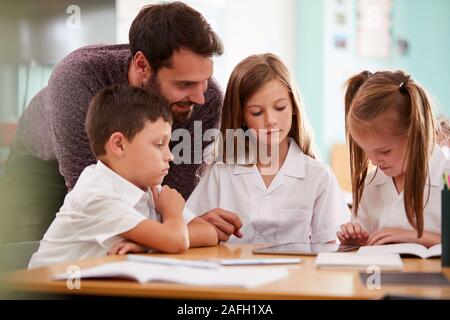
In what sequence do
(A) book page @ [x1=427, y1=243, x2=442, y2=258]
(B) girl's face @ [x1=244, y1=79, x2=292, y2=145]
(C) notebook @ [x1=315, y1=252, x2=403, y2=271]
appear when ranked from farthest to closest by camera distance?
(B) girl's face @ [x1=244, y1=79, x2=292, y2=145], (A) book page @ [x1=427, y1=243, x2=442, y2=258], (C) notebook @ [x1=315, y1=252, x2=403, y2=271]

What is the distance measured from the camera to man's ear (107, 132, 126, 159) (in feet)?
5.03

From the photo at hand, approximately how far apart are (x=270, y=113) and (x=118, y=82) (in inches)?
17.4

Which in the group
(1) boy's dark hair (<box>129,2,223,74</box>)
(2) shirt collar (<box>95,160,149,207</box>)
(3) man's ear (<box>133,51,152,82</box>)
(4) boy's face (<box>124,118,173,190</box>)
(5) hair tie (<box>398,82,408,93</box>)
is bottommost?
(2) shirt collar (<box>95,160,149,207</box>)

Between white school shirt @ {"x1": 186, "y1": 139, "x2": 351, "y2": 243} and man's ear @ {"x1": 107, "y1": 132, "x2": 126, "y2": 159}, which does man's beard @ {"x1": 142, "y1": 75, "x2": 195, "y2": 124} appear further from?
man's ear @ {"x1": 107, "y1": 132, "x2": 126, "y2": 159}

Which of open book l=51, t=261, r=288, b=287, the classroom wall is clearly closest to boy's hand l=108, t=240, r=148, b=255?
open book l=51, t=261, r=288, b=287

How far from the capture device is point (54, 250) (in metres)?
1.46

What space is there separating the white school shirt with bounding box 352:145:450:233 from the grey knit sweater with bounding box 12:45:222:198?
1.89ft

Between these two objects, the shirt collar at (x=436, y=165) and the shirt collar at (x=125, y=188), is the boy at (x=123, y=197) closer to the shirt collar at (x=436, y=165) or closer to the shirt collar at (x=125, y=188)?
the shirt collar at (x=125, y=188)

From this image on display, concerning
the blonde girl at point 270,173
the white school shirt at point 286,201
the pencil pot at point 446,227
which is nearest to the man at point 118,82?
the blonde girl at point 270,173

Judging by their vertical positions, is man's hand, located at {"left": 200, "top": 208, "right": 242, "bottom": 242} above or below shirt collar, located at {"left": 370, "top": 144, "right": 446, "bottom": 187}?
below

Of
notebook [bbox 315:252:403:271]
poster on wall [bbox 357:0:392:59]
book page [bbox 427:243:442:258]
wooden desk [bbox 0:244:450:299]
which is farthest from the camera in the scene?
poster on wall [bbox 357:0:392:59]

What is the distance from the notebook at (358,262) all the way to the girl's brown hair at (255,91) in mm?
732

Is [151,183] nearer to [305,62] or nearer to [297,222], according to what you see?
[297,222]

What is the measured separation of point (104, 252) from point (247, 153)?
26.2 inches
